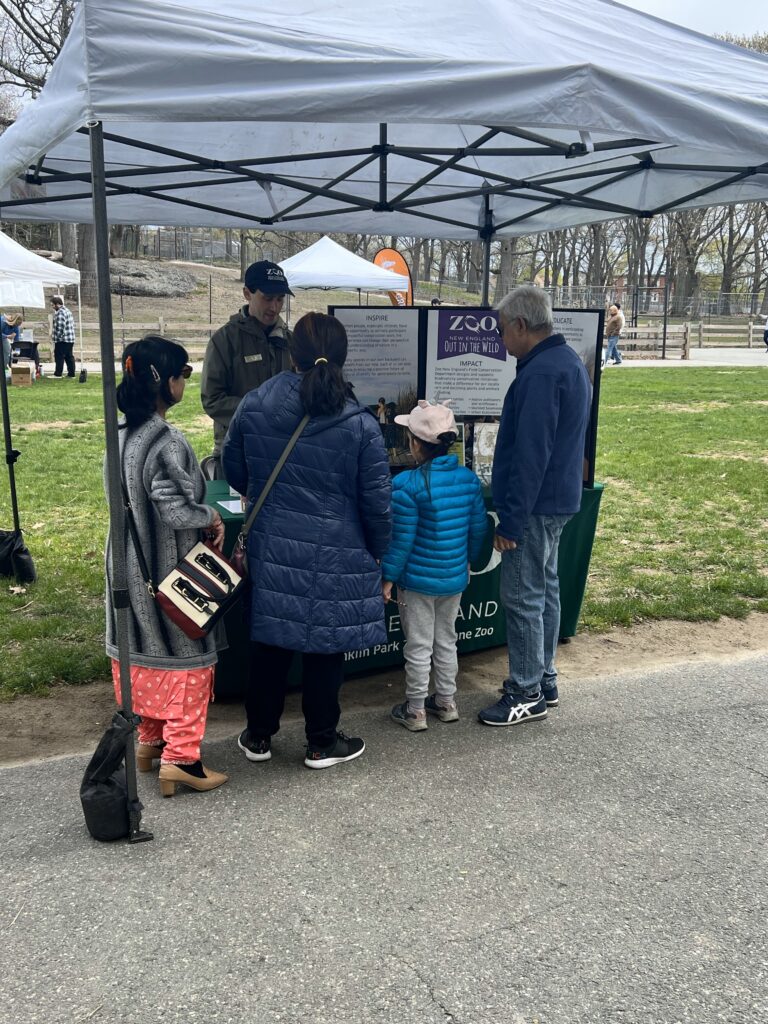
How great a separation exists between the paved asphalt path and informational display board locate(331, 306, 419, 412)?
65.8 inches

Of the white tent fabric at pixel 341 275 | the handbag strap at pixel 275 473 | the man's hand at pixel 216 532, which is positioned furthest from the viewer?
the white tent fabric at pixel 341 275

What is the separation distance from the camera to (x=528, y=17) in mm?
3570

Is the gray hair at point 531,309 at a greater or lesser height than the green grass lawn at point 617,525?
greater

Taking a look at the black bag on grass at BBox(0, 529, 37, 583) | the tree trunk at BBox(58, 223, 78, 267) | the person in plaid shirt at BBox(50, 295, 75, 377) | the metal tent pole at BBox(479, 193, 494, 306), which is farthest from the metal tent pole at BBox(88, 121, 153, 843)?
the tree trunk at BBox(58, 223, 78, 267)

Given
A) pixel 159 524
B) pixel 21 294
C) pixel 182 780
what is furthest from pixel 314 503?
pixel 21 294

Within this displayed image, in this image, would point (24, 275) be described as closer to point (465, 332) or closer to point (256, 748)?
point (465, 332)

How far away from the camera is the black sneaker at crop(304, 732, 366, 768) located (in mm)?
3480

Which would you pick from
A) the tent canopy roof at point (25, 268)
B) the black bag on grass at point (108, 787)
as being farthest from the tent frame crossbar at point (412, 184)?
the tent canopy roof at point (25, 268)

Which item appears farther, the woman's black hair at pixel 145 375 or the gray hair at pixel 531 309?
the gray hair at pixel 531 309

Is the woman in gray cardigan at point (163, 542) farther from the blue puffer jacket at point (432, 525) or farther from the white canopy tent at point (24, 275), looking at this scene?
the white canopy tent at point (24, 275)

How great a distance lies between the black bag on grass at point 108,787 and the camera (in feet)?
9.50

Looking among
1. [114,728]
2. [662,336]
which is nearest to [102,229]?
[114,728]

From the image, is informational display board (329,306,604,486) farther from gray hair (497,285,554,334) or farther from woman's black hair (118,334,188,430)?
woman's black hair (118,334,188,430)

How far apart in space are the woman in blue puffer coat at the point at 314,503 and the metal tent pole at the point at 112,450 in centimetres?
49
